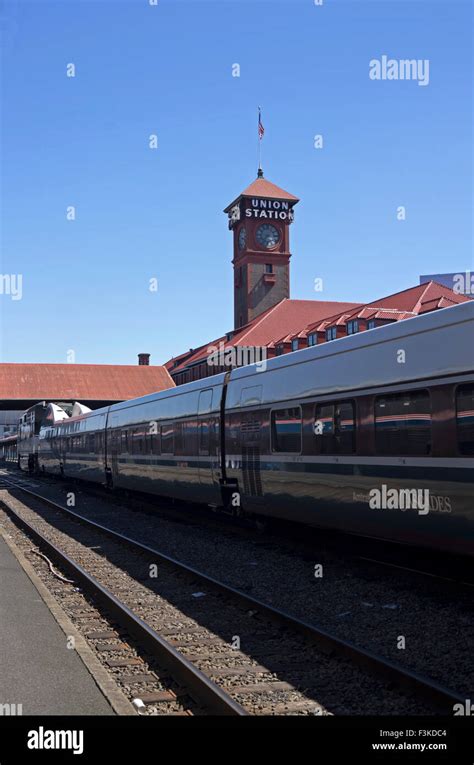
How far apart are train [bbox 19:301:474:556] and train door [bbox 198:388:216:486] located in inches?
1.6

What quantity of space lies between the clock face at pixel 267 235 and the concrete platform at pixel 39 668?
87971 millimetres

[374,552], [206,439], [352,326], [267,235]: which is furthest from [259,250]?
[374,552]

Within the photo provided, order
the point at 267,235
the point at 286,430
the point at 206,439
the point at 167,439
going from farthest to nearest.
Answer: the point at 267,235
the point at 167,439
the point at 206,439
the point at 286,430

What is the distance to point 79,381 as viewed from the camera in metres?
80.6

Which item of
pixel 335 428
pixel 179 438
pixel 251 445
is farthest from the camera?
pixel 179 438

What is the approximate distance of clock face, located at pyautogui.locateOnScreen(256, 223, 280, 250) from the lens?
94812mm

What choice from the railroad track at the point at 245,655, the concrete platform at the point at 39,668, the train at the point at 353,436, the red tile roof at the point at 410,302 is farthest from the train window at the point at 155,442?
the red tile roof at the point at 410,302

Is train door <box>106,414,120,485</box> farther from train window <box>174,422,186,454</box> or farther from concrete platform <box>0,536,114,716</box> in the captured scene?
concrete platform <box>0,536,114,716</box>

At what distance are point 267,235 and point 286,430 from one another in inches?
3356

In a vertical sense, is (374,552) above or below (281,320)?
below

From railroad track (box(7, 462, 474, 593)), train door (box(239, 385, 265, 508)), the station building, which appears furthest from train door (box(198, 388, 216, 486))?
the station building

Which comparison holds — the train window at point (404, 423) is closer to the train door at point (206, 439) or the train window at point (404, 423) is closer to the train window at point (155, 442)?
the train door at point (206, 439)

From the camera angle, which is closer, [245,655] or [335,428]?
[245,655]

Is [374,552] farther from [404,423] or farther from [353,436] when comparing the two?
[404,423]
